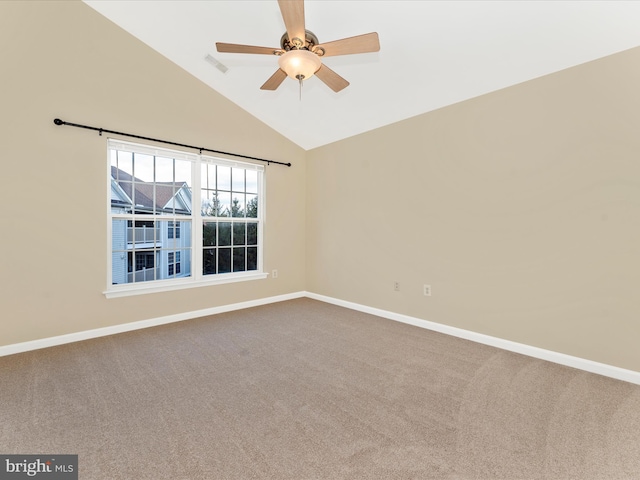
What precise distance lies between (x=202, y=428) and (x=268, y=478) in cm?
56

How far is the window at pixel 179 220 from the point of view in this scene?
345cm

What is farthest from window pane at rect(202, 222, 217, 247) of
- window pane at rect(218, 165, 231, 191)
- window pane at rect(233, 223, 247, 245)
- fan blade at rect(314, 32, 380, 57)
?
fan blade at rect(314, 32, 380, 57)

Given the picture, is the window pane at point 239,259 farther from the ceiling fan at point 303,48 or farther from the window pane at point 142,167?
the ceiling fan at point 303,48

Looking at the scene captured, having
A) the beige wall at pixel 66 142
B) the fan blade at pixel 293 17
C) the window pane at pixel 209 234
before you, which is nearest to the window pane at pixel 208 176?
the beige wall at pixel 66 142

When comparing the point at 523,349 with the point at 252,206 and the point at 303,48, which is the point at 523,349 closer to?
the point at 303,48

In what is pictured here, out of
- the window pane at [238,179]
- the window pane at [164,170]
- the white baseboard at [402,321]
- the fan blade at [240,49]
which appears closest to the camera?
the fan blade at [240,49]

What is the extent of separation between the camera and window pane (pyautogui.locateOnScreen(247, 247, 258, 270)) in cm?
458

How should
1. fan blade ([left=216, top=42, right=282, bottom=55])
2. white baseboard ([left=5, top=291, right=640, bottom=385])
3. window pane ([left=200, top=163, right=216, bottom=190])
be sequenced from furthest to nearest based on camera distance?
window pane ([left=200, top=163, right=216, bottom=190]) < white baseboard ([left=5, top=291, right=640, bottom=385]) < fan blade ([left=216, top=42, right=282, bottom=55])

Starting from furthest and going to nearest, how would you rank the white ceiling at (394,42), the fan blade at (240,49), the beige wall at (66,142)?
the beige wall at (66,142) < the white ceiling at (394,42) < the fan blade at (240,49)

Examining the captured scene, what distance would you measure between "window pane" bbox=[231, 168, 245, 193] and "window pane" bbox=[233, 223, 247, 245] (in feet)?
1.72

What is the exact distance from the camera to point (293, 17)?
1862mm

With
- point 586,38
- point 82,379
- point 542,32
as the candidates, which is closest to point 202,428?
point 82,379

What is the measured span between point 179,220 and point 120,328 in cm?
142

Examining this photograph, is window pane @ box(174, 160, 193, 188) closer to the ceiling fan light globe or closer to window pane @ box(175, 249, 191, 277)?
window pane @ box(175, 249, 191, 277)
